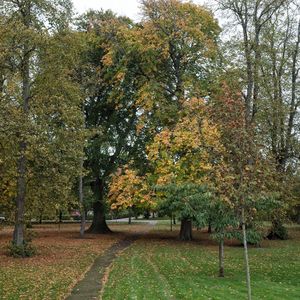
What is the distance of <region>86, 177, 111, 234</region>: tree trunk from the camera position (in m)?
36.4

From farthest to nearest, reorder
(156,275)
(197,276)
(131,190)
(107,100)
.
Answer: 1. (107,100)
2. (131,190)
3. (156,275)
4. (197,276)

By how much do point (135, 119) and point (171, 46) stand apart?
7203mm

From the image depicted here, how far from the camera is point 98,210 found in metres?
37.9

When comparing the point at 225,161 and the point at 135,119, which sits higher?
the point at 135,119

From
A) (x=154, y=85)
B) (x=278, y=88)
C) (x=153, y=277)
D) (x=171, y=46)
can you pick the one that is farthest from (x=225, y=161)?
(x=278, y=88)

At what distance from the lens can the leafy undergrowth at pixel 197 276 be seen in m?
11.5

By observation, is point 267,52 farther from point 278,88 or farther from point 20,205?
point 20,205

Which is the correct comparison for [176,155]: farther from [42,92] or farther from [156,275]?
[156,275]

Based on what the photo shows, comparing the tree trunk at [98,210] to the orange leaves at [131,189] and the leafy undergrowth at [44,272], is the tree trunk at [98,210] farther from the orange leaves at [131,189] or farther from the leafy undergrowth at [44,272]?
the leafy undergrowth at [44,272]

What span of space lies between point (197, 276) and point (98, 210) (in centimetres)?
2408

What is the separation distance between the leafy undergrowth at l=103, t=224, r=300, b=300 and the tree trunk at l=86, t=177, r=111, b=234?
14.2m

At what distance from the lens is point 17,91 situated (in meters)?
23.9

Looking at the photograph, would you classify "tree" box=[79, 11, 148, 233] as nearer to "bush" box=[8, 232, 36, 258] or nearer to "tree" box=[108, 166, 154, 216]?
"tree" box=[108, 166, 154, 216]

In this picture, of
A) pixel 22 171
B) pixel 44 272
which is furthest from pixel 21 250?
pixel 44 272
